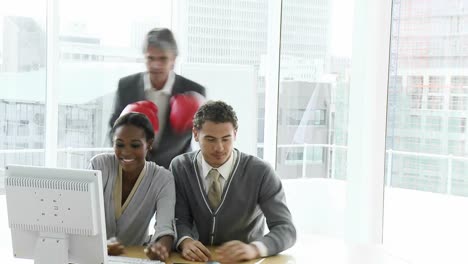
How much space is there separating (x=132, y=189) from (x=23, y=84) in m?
2.09

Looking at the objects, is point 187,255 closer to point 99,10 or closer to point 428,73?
point 428,73

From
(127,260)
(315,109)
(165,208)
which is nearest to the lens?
(127,260)

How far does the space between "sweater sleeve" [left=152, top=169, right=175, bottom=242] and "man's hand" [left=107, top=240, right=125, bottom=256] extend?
13cm

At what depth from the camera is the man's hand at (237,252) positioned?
2.30 m

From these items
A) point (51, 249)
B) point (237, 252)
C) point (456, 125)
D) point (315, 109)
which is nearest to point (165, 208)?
point (237, 252)

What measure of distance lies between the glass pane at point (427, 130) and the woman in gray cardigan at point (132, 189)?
163cm

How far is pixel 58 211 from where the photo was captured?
190 cm

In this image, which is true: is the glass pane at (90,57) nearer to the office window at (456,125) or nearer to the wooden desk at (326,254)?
the wooden desk at (326,254)

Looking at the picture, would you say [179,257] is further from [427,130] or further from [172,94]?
[427,130]

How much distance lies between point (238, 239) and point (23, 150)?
2295mm

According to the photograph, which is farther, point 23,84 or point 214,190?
point 23,84

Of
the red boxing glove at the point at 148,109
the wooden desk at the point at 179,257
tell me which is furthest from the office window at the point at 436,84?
the red boxing glove at the point at 148,109

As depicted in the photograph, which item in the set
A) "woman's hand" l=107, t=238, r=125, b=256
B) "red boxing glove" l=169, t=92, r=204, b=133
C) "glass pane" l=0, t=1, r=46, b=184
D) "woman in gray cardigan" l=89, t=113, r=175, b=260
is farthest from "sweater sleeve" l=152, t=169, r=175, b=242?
"glass pane" l=0, t=1, r=46, b=184

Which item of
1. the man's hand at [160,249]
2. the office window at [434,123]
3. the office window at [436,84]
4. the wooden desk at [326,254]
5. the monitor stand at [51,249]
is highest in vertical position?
the office window at [436,84]
